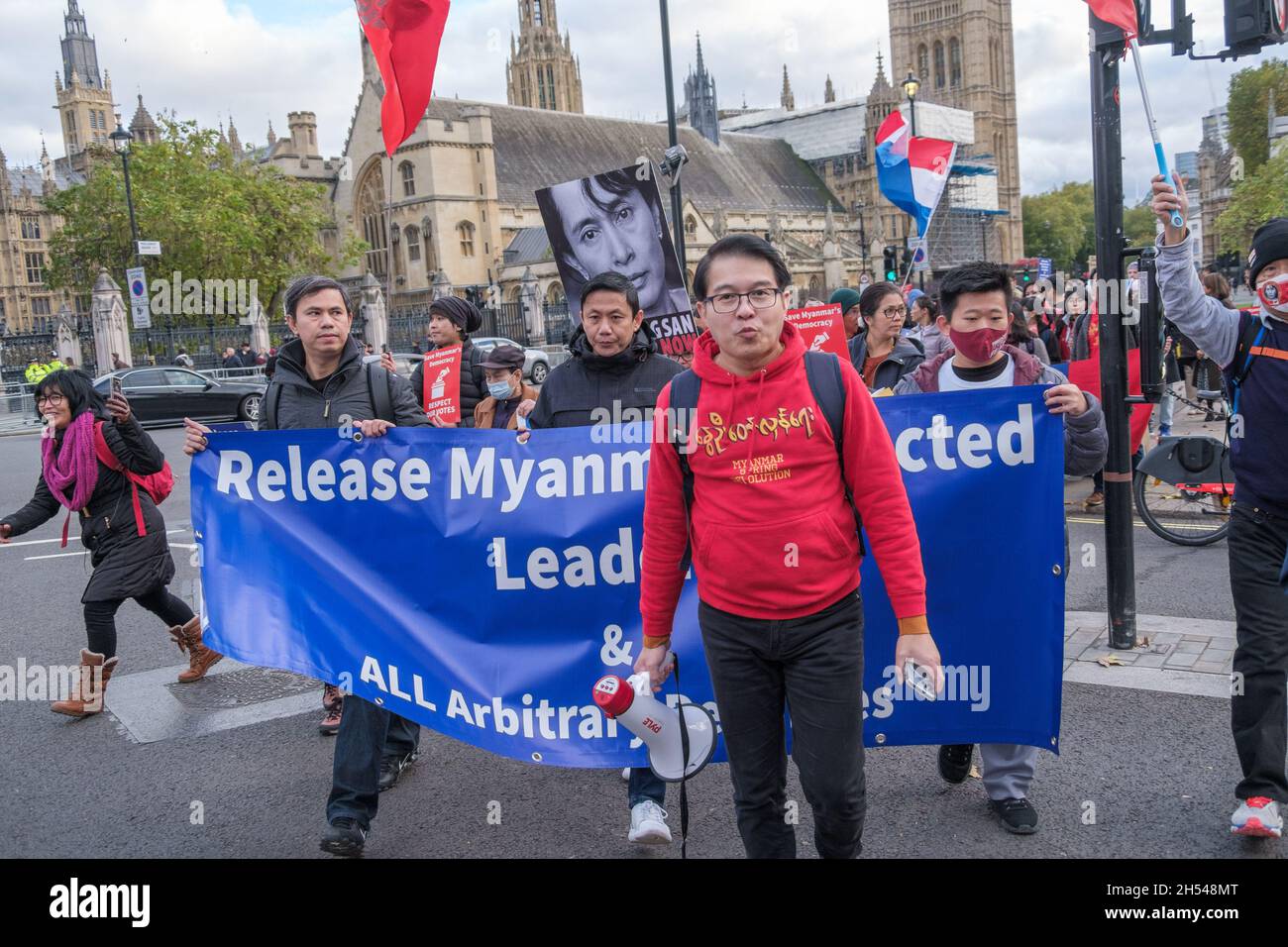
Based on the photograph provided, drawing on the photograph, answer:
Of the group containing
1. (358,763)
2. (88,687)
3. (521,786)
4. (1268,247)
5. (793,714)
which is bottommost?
(521,786)

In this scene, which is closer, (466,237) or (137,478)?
(137,478)

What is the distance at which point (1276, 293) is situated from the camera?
3.73 meters

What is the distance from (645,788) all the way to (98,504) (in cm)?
351

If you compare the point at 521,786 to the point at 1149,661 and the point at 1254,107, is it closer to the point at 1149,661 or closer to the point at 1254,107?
the point at 1149,661

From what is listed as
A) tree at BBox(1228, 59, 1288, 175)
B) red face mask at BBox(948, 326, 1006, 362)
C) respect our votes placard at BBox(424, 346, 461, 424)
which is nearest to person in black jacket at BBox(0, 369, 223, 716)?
respect our votes placard at BBox(424, 346, 461, 424)

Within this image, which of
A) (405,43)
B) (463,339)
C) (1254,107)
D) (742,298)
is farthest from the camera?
(1254,107)

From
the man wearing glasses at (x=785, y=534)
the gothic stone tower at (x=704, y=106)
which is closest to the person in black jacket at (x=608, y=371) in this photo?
the man wearing glasses at (x=785, y=534)

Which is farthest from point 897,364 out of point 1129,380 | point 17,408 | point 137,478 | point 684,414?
point 17,408

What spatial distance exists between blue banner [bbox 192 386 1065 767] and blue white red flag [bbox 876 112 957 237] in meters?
13.1

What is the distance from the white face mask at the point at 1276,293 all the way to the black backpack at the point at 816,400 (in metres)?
1.72

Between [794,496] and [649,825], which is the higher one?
[794,496]

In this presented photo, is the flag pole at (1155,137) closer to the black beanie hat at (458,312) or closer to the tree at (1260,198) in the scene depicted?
the black beanie hat at (458,312)

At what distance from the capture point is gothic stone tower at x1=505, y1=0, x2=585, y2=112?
334ft
